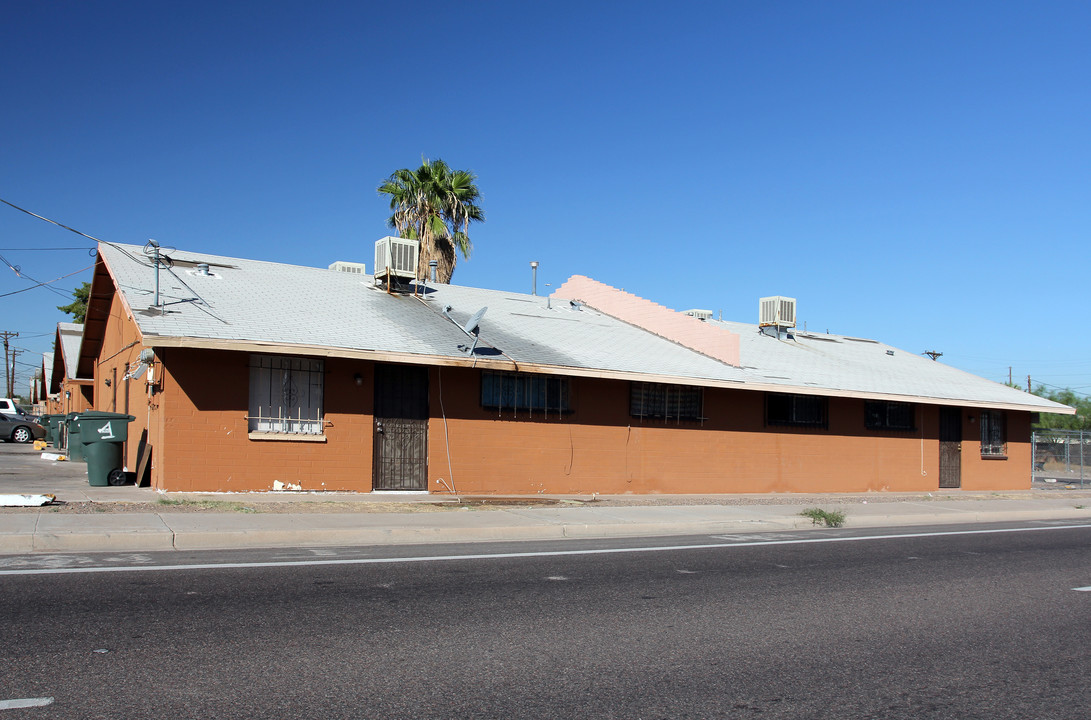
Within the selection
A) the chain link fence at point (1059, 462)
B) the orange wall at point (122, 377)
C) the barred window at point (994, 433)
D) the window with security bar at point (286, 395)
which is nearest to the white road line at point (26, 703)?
the window with security bar at point (286, 395)

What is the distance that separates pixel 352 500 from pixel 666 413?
7.82m

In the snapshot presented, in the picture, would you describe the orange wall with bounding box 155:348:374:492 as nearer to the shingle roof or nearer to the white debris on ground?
the shingle roof

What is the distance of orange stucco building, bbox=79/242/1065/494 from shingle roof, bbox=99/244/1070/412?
0.07m

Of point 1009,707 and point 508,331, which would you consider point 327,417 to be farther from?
point 1009,707

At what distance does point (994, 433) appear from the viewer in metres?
27.5

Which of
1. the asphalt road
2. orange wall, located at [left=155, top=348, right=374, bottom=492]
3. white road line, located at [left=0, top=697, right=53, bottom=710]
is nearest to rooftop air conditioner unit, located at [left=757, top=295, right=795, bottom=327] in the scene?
orange wall, located at [left=155, top=348, right=374, bottom=492]

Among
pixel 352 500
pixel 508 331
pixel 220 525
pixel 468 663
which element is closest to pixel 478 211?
pixel 508 331

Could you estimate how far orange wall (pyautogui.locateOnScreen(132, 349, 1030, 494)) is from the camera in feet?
52.1

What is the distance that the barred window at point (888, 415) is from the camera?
24.4m

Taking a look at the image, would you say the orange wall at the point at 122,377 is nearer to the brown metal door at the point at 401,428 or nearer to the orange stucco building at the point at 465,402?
the orange stucco building at the point at 465,402

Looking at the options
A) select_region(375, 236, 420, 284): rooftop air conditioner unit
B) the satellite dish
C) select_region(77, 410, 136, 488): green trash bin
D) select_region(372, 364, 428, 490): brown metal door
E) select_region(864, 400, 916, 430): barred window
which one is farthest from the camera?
select_region(864, 400, 916, 430): barred window

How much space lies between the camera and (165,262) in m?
19.7

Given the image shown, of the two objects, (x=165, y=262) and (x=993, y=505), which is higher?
(x=165, y=262)

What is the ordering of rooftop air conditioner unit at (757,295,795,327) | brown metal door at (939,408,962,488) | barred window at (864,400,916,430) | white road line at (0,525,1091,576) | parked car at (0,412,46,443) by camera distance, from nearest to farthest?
white road line at (0,525,1091,576), barred window at (864,400,916,430), brown metal door at (939,408,962,488), rooftop air conditioner unit at (757,295,795,327), parked car at (0,412,46,443)
